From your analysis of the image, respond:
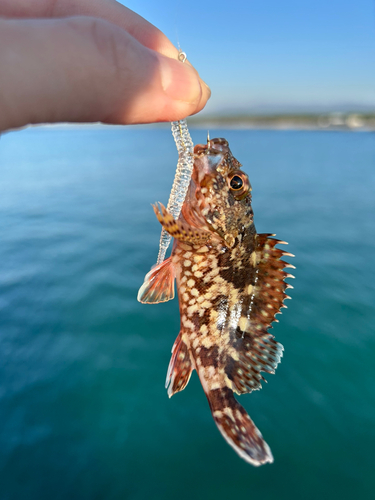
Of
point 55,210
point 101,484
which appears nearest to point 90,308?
point 101,484

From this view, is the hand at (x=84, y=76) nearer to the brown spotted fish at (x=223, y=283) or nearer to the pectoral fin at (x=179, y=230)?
the pectoral fin at (x=179, y=230)

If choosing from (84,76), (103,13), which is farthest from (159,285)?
(103,13)

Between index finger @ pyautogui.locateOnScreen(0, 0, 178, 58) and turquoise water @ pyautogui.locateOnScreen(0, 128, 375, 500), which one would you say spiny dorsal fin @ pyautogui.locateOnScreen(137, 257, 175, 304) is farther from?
turquoise water @ pyautogui.locateOnScreen(0, 128, 375, 500)

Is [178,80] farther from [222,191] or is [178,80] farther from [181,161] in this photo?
[222,191]

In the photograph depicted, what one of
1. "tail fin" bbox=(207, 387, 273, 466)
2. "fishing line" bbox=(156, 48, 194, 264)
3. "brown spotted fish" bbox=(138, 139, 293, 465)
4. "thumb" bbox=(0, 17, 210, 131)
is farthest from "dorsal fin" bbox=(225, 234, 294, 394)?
"thumb" bbox=(0, 17, 210, 131)

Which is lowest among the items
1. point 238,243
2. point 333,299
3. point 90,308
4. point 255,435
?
point 90,308

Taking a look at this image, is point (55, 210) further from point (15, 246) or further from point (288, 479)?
point (288, 479)
